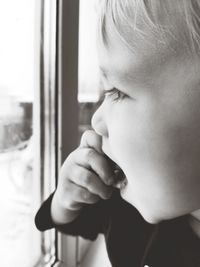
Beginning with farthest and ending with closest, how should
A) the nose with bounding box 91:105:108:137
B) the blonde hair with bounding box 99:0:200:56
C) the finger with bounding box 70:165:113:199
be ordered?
the finger with bounding box 70:165:113:199
the nose with bounding box 91:105:108:137
the blonde hair with bounding box 99:0:200:56

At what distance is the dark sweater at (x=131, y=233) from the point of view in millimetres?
473

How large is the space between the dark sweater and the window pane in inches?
2.1

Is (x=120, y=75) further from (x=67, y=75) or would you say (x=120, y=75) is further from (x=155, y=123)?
(x=67, y=75)

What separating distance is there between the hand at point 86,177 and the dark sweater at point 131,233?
0.05m

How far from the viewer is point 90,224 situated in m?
0.64

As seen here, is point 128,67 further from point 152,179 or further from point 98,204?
point 98,204

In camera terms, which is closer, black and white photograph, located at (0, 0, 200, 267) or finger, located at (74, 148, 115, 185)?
black and white photograph, located at (0, 0, 200, 267)

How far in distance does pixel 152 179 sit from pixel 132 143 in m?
0.05

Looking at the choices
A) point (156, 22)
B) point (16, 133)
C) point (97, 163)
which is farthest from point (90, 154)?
point (156, 22)

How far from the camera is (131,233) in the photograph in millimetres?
589

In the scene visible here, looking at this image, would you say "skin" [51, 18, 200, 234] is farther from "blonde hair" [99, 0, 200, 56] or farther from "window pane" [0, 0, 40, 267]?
"window pane" [0, 0, 40, 267]

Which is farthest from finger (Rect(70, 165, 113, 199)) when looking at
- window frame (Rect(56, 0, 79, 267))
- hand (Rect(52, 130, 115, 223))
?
window frame (Rect(56, 0, 79, 267))

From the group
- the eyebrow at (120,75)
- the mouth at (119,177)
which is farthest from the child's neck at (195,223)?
the eyebrow at (120,75)

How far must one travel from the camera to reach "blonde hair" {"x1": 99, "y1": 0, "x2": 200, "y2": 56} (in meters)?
0.31
